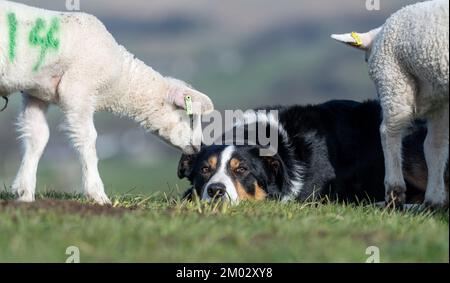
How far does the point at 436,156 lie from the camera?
28.3ft

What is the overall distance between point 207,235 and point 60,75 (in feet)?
9.38

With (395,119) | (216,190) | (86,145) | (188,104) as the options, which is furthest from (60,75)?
(395,119)

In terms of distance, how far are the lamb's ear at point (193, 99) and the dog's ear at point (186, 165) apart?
2.05 feet

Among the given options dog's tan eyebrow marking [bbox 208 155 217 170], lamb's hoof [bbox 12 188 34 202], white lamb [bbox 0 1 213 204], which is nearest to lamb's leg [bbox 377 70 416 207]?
dog's tan eyebrow marking [bbox 208 155 217 170]

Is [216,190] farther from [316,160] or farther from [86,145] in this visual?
[316,160]

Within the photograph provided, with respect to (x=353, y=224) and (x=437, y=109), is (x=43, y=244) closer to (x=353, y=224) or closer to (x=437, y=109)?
(x=353, y=224)

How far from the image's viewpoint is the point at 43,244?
5938mm

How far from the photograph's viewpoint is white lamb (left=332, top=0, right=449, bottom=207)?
7.54 meters

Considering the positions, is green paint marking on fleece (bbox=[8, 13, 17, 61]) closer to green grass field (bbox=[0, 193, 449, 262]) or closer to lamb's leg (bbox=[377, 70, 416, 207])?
green grass field (bbox=[0, 193, 449, 262])

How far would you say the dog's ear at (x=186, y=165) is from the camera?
9.85 meters

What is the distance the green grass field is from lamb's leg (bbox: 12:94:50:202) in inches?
36.5

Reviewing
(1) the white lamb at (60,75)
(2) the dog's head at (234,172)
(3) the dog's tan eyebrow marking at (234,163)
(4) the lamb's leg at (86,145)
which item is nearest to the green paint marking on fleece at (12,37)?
(1) the white lamb at (60,75)
